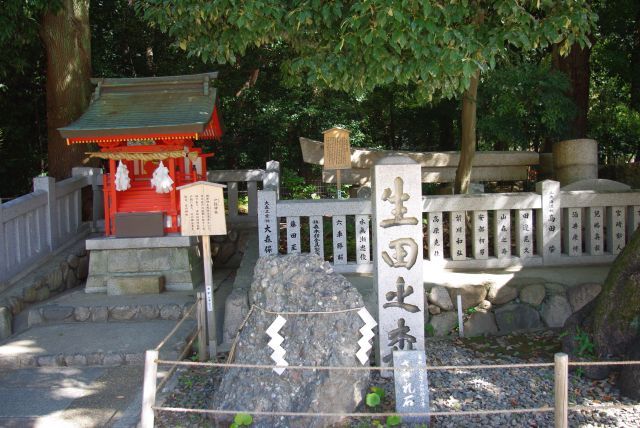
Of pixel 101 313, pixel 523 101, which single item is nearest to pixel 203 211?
pixel 101 313

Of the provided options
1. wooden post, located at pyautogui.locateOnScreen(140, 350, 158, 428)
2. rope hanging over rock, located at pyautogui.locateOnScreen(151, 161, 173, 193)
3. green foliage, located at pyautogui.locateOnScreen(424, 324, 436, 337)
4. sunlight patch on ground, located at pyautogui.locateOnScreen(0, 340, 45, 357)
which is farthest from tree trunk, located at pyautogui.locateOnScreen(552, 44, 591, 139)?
sunlight patch on ground, located at pyautogui.locateOnScreen(0, 340, 45, 357)

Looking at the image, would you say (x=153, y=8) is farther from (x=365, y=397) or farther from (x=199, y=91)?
(x=365, y=397)

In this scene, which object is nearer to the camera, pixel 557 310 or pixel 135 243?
pixel 557 310

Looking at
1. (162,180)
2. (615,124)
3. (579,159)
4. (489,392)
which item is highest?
(615,124)

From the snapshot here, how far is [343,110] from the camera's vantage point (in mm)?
13672

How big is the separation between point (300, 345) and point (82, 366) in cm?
268

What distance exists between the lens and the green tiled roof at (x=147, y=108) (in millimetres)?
7523

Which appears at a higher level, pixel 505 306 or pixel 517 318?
pixel 505 306

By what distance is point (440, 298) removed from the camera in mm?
6500

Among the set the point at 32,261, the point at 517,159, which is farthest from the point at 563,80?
the point at 32,261

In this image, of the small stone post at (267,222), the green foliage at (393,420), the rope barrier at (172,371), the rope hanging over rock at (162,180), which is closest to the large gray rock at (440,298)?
the small stone post at (267,222)

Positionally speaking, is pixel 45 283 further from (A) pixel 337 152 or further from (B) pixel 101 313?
(A) pixel 337 152

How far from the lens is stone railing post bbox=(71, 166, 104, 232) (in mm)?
9688

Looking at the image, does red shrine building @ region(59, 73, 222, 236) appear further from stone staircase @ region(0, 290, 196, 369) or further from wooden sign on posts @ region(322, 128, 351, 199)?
wooden sign on posts @ region(322, 128, 351, 199)
